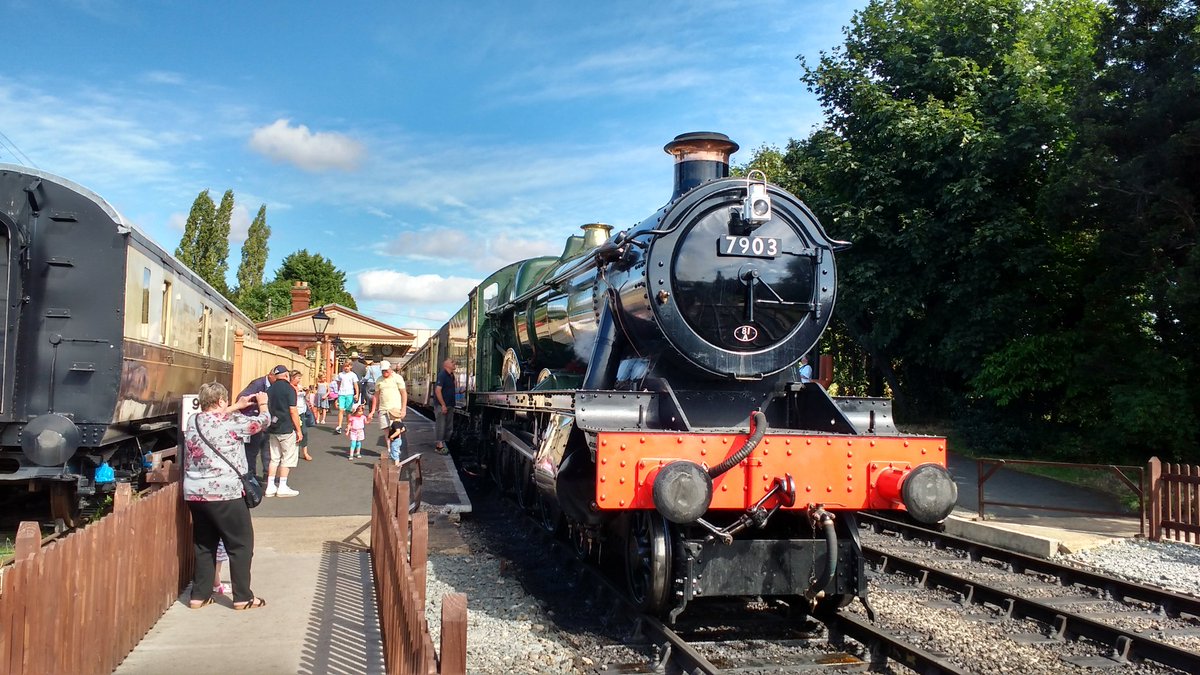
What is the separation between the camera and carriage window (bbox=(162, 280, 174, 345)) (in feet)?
32.0

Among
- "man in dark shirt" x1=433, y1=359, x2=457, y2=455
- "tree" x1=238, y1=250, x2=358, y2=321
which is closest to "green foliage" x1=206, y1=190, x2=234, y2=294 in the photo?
"tree" x1=238, y1=250, x2=358, y2=321

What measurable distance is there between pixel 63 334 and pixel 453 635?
703cm

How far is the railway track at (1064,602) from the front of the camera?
16.8 feet

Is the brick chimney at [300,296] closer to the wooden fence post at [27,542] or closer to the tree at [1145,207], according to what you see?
the tree at [1145,207]

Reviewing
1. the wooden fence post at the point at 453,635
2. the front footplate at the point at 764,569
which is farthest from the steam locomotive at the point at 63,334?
the wooden fence post at the point at 453,635

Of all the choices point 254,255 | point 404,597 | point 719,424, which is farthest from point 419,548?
point 254,255

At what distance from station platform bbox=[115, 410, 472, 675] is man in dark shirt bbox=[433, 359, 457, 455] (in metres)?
4.28

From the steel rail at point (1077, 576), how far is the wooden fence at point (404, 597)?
18.1 feet

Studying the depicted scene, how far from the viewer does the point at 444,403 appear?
1481cm

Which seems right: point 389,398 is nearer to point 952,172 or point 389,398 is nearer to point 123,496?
point 123,496

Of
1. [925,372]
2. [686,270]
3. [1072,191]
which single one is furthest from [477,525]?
[925,372]

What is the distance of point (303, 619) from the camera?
17.0ft

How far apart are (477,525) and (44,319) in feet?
15.5

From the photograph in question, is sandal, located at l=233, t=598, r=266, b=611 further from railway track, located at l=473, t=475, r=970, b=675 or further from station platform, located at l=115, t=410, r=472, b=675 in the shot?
railway track, located at l=473, t=475, r=970, b=675
